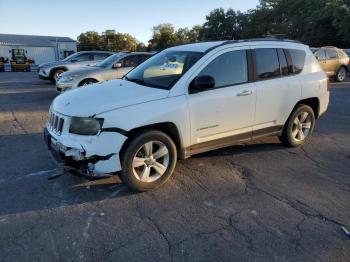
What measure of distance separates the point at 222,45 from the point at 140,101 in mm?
1625

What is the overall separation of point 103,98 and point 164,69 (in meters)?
1.22

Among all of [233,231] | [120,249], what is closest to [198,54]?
[233,231]

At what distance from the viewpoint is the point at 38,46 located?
5481 centimetres

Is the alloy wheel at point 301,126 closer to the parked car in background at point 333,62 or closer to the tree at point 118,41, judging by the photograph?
the parked car in background at point 333,62

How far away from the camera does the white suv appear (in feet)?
13.3

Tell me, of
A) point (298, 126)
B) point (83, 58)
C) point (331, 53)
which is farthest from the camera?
point (331, 53)

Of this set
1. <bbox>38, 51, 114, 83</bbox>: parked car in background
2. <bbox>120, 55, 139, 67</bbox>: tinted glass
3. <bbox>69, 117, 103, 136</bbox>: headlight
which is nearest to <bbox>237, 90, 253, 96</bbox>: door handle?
<bbox>69, 117, 103, 136</bbox>: headlight

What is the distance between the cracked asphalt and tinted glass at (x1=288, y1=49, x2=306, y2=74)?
4.66 ft

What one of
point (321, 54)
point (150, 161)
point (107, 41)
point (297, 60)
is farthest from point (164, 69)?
point (107, 41)

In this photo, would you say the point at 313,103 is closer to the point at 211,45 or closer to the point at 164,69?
the point at 211,45

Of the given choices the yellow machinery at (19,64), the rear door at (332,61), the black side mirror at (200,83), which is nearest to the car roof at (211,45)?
the black side mirror at (200,83)

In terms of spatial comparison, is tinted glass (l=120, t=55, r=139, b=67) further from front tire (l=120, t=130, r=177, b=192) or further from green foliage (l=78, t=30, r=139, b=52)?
green foliage (l=78, t=30, r=139, b=52)

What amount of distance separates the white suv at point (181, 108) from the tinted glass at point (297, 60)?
2cm

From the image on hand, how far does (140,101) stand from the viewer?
4.25 meters
